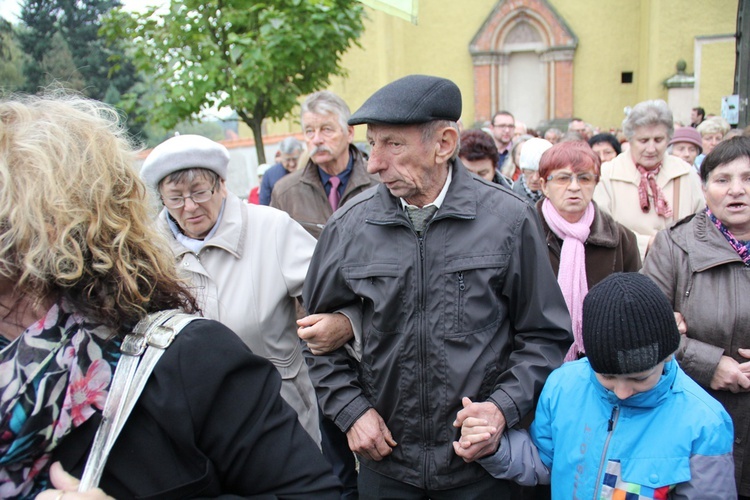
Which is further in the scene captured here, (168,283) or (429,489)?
(429,489)

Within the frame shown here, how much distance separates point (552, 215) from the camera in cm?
294

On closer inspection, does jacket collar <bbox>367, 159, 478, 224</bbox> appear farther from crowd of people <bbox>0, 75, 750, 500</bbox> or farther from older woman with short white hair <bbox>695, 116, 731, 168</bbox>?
older woman with short white hair <bbox>695, 116, 731, 168</bbox>

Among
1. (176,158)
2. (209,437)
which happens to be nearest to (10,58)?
(176,158)

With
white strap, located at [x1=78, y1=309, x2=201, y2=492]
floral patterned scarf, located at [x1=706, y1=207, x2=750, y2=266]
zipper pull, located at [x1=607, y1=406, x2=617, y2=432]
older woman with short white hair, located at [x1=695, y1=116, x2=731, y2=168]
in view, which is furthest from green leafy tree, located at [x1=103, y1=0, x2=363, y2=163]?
white strap, located at [x1=78, y1=309, x2=201, y2=492]

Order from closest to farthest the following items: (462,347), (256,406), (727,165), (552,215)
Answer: (256,406), (462,347), (727,165), (552,215)

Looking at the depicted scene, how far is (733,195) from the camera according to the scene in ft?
7.76

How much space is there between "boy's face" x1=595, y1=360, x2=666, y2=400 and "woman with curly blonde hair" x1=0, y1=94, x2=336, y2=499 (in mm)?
1038

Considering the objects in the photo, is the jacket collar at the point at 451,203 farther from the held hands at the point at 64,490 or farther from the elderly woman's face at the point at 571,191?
the held hands at the point at 64,490

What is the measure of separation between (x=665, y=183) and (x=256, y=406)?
315 cm

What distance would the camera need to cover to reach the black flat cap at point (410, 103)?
205 cm

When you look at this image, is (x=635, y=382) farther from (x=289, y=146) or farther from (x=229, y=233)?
(x=289, y=146)

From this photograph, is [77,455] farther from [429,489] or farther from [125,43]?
[125,43]

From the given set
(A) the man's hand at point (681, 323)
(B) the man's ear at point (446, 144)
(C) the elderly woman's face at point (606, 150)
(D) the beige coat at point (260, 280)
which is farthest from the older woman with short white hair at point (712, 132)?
(D) the beige coat at point (260, 280)

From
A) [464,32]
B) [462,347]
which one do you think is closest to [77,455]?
[462,347]
